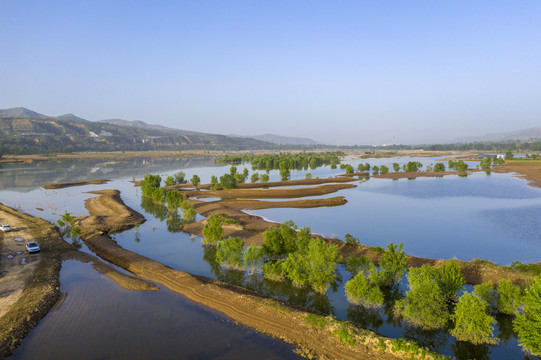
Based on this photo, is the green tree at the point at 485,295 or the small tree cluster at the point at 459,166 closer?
the green tree at the point at 485,295

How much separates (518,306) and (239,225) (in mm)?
33947

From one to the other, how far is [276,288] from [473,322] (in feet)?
50.0

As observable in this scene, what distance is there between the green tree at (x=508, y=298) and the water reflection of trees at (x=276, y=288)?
40.6 ft

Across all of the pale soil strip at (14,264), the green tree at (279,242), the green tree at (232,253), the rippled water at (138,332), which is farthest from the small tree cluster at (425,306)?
the pale soil strip at (14,264)

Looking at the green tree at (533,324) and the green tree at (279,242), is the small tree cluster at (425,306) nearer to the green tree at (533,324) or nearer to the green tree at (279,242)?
the green tree at (533,324)

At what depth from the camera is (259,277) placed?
3089 cm

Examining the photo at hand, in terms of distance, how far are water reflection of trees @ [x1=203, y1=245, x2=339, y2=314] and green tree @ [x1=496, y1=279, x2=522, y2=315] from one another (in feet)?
40.6

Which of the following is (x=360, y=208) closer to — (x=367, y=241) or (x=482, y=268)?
(x=367, y=241)

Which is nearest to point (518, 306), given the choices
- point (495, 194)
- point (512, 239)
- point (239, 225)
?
point (512, 239)

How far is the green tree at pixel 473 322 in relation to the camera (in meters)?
19.0

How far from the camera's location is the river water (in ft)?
65.6

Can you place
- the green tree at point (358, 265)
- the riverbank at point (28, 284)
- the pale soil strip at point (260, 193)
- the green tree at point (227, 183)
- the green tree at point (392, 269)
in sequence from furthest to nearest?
the green tree at point (227, 183)
the pale soil strip at point (260, 193)
the green tree at point (358, 265)
the green tree at point (392, 269)
the riverbank at point (28, 284)

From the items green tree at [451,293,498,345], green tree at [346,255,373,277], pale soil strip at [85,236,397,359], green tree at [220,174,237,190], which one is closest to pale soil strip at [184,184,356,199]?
green tree at [220,174,237,190]

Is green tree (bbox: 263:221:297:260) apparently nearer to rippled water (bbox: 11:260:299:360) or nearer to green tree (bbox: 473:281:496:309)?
rippled water (bbox: 11:260:299:360)
